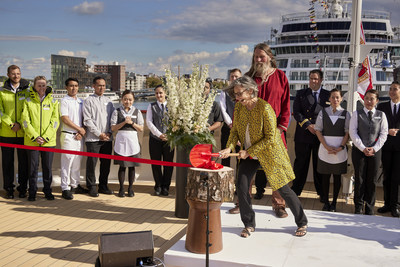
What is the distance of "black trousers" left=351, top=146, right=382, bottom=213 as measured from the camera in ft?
18.7

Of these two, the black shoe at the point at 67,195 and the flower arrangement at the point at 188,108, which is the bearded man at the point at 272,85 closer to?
the flower arrangement at the point at 188,108

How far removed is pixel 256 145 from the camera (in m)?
4.00

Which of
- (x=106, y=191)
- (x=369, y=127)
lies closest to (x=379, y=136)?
(x=369, y=127)

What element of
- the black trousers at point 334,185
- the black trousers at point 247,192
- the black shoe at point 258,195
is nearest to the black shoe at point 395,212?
the black trousers at point 334,185

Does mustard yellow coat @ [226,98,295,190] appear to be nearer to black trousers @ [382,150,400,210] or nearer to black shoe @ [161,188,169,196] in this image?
black trousers @ [382,150,400,210]

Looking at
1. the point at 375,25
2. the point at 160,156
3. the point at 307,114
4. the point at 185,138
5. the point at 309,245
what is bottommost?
the point at 309,245

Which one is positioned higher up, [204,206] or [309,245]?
[204,206]

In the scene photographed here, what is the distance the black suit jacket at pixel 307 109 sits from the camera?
6.36m

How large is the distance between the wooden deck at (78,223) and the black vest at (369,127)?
115 centimetres

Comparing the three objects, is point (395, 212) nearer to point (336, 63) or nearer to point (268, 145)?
point (268, 145)

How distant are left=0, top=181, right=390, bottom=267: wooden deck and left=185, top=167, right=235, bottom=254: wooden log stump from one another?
0.67 meters

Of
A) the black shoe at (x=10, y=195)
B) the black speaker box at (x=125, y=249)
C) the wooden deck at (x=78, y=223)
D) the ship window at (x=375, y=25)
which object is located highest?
the ship window at (x=375, y=25)

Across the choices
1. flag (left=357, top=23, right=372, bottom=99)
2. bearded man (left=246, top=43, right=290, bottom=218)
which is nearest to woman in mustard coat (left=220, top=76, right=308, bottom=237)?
bearded man (left=246, top=43, right=290, bottom=218)

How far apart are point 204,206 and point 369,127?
2.94 metres
